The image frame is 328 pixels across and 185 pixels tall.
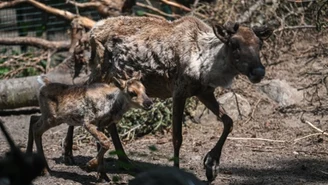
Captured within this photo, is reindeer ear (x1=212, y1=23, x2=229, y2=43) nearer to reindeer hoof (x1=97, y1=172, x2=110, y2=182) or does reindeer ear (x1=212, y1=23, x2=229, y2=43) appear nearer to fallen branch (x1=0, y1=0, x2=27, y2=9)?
reindeer hoof (x1=97, y1=172, x2=110, y2=182)

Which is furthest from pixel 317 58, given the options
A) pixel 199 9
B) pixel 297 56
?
pixel 199 9

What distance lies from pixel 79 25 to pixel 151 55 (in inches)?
162

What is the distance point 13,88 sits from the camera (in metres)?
10.9

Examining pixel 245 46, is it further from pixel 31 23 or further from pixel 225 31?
pixel 31 23

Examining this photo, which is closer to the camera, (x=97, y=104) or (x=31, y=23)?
(x=97, y=104)

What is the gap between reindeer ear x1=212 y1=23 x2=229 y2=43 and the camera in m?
7.14

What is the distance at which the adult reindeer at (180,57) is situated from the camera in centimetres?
710

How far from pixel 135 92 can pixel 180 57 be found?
0.74 metres

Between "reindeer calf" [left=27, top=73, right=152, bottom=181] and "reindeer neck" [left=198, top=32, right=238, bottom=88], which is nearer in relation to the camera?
"reindeer calf" [left=27, top=73, right=152, bottom=181]

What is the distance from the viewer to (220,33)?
7.17 meters

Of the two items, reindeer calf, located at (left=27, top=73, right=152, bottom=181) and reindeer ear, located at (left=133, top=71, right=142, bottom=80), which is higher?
reindeer ear, located at (left=133, top=71, right=142, bottom=80)

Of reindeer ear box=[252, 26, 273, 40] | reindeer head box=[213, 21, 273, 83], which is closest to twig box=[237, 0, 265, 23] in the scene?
reindeer ear box=[252, 26, 273, 40]

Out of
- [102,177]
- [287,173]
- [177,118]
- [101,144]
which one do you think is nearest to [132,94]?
[101,144]

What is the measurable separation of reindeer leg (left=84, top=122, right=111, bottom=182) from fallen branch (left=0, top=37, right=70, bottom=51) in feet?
18.4
